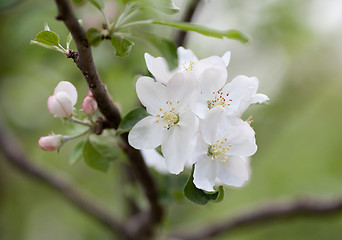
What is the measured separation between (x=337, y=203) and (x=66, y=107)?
131 cm

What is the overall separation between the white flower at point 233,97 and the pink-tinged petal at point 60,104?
29cm

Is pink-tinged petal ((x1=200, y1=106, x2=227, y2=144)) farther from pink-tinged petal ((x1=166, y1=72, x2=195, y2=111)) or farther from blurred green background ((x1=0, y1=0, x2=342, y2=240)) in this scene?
blurred green background ((x1=0, y1=0, x2=342, y2=240))

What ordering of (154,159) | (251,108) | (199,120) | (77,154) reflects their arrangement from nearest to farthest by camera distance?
(199,120)
(77,154)
(154,159)
(251,108)

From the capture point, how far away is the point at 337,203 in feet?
5.74

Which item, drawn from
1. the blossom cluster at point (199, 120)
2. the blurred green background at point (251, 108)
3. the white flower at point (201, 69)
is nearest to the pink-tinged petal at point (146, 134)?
the blossom cluster at point (199, 120)

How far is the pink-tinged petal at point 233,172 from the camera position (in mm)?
978

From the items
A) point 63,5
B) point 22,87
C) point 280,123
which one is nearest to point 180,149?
point 63,5

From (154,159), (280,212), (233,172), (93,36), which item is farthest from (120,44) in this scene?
(280,212)

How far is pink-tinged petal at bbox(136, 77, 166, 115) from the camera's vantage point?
93 cm

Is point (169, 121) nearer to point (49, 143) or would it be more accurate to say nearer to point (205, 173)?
point (205, 173)

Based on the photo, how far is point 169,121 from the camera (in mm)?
953

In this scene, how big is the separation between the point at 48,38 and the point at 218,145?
1.42 feet

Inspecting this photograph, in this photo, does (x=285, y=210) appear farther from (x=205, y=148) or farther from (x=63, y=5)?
(x=63, y=5)

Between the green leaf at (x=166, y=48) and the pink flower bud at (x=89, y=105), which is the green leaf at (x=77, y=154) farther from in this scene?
the green leaf at (x=166, y=48)
